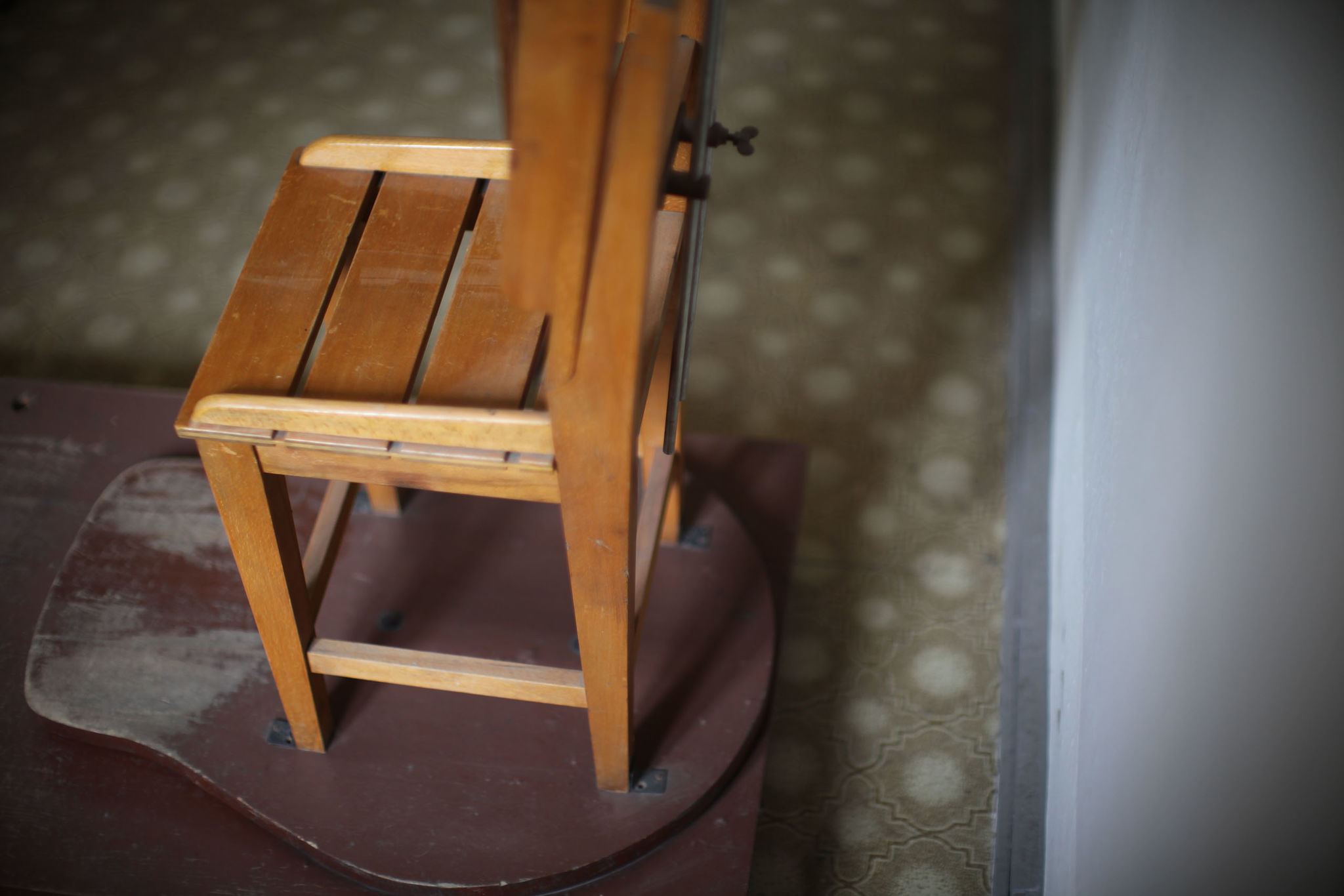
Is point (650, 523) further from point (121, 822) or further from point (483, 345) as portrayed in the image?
point (121, 822)

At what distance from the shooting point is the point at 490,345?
3.15 ft

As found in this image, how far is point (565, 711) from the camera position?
130 cm

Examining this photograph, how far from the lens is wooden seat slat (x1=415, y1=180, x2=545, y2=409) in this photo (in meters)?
0.92

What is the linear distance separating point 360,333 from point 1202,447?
0.72 metres

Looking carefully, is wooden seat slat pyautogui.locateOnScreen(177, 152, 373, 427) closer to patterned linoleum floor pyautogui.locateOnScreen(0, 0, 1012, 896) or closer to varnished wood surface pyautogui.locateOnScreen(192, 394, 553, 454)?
varnished wood surface pyautogui.locateOnScreen(192, 394, 553, 454)

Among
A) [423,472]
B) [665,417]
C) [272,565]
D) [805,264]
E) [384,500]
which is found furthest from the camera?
[805,264]

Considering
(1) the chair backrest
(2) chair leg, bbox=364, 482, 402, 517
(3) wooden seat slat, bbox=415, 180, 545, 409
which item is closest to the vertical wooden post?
(3) wooden seat slat, bbox=415, 180, 545, 409

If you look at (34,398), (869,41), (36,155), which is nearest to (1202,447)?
(34,398)

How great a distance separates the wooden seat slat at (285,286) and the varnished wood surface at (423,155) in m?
0.02

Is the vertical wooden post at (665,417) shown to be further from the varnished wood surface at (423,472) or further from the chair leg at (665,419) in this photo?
the varnished wood surface at (423,472)

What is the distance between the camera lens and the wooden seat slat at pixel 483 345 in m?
0.92

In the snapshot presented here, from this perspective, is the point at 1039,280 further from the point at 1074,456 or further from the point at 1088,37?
the point at 1074,456

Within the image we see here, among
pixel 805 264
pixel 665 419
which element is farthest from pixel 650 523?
pixel 805 264

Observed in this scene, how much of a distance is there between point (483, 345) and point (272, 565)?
0.31 m
